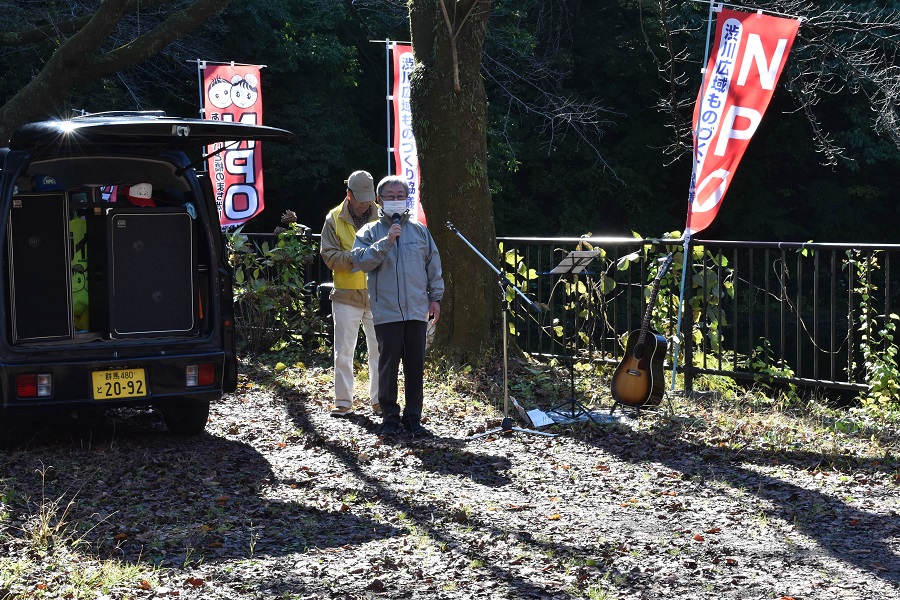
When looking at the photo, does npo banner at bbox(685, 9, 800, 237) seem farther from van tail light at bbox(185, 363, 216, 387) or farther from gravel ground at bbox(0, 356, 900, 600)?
van tail light at bbox(185, 363, 216, 387)

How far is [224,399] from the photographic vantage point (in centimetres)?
973

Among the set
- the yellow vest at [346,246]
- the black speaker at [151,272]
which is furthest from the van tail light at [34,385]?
the yellow vest at [346,246]

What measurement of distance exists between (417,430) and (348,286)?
4.52 feet

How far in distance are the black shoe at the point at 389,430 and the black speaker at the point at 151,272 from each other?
155 centimetres

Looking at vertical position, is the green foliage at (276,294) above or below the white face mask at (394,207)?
below

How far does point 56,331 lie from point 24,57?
16888mm

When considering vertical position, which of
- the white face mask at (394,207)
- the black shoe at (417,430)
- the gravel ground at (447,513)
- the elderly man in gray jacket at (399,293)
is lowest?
the gravel ground at (447,513)

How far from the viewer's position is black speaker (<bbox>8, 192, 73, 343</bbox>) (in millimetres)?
7445

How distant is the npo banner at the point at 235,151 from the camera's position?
48.0 feet

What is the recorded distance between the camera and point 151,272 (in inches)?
304

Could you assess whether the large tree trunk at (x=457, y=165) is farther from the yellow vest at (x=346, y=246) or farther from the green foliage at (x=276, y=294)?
the green foliage at (x=276, y=294)

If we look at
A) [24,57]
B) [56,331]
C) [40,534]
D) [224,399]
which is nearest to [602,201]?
[24,57]

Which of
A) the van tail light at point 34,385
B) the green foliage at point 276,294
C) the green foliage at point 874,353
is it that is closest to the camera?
the van tail light at point 34,385

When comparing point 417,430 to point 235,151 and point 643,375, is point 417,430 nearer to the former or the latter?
point 643,375
